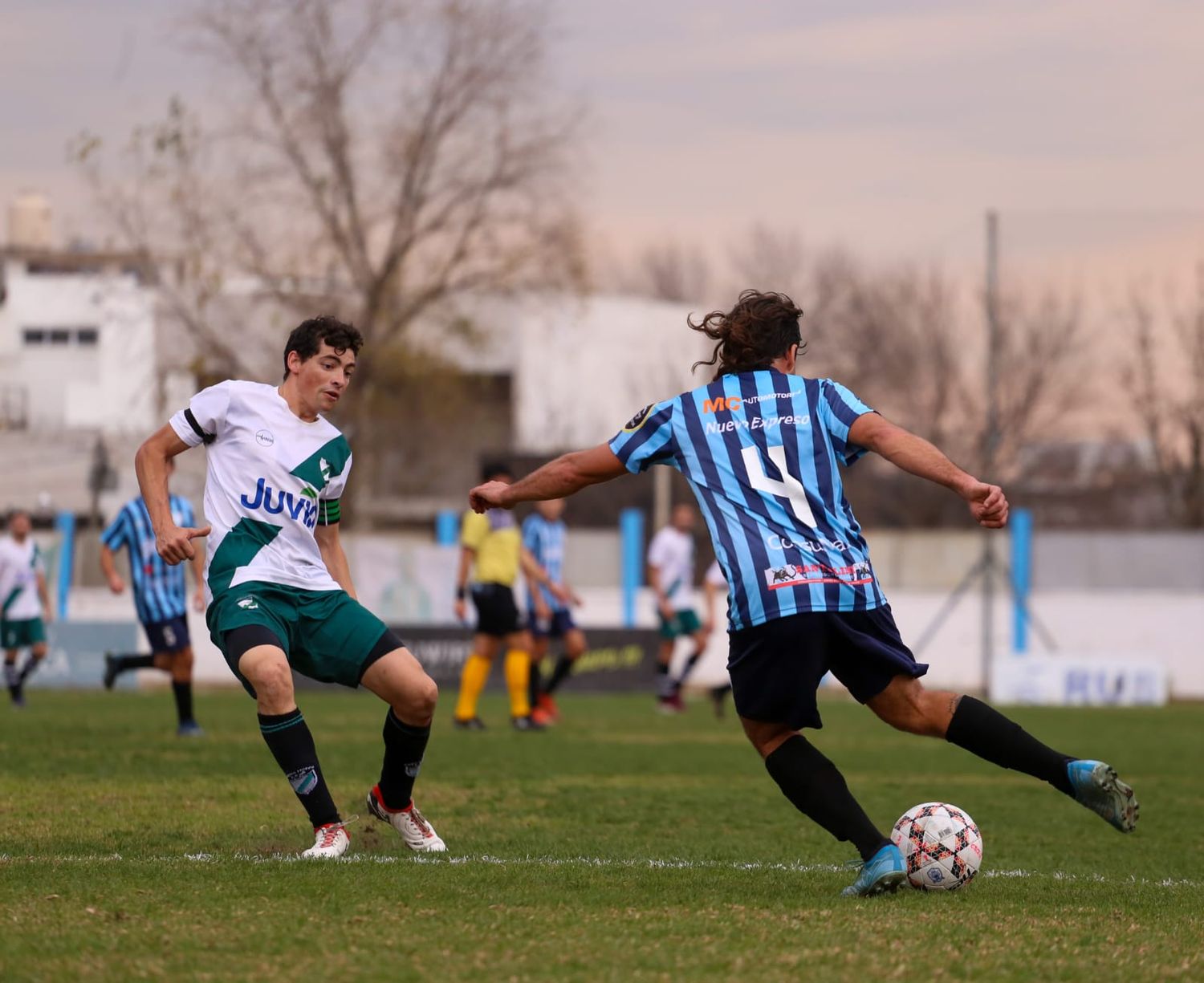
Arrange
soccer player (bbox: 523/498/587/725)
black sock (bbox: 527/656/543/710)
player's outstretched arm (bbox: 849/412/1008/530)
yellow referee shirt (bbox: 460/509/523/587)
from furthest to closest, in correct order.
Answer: soccer player (bbox: 523/498/587/725), black sock (bbox: 527/656/543/710), yellow referee shirt (bbox: 460/509/523/587), player's outstretched arm (bbox: 849/412/1008/530)

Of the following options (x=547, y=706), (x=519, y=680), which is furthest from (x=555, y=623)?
(x=519, y=680)

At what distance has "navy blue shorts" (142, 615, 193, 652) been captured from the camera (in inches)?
514

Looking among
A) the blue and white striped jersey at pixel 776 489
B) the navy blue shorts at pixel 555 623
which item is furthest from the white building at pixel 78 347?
the blue and white striped jersey at pixel 776 489

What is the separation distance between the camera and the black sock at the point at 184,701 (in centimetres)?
1310

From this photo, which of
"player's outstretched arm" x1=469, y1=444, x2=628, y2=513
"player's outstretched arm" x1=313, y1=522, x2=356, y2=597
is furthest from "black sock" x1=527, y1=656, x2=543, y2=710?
"player's outstretched arm" x1=469, y1=444, x2=628, y2=513

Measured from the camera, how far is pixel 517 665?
14.9 m

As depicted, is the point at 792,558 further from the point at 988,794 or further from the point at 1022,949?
the point at 988,794

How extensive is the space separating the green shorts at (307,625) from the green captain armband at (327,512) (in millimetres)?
324

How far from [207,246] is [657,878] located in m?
26.0

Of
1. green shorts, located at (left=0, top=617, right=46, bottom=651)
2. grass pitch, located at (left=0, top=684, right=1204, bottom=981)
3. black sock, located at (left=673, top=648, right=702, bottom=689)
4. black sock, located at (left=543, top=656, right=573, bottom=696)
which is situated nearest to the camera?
grass pitch, located at (left=0, top=684, right=1204, bottom=981)

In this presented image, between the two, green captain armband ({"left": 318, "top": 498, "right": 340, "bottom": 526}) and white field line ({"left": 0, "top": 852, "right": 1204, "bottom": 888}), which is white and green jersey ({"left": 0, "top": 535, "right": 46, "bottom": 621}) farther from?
white field line ({"left": 0, "top": 852, "right": 1204, "bottom": 888})

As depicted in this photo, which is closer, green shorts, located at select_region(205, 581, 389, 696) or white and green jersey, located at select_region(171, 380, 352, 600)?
green shorts, located at select_region(205, 581, 389, 696)

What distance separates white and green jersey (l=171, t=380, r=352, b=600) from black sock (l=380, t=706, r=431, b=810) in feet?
1.96

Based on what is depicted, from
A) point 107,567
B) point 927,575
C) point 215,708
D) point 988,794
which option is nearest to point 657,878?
point 988,794
